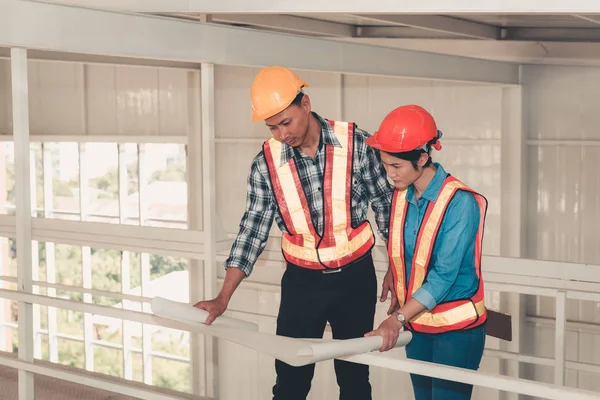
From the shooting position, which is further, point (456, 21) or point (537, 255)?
point (537, 255)

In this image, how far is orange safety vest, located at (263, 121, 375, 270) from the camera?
3496 millimetres

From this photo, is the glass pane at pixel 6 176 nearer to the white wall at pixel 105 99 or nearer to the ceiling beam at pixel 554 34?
the white wall at pixel 105 99

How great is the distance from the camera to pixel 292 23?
794 cm

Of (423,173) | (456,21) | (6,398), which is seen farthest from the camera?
(456,21)

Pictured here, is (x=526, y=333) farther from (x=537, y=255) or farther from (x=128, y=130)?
(x=128, y=130)

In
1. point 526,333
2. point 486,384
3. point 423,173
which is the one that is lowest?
point 526,333

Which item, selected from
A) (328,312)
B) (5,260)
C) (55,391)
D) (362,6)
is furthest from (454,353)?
(5,260)

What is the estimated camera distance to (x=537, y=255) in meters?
9.95

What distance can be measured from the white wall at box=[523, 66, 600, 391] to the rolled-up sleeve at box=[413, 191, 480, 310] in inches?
264

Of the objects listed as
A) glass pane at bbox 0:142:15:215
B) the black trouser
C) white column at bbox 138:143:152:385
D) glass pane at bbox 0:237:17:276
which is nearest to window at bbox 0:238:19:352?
glass pane at bbox 0:237:17:276

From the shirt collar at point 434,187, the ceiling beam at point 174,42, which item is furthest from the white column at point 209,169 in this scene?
the shirt collar at point 434,187

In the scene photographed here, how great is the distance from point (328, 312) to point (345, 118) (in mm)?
7522

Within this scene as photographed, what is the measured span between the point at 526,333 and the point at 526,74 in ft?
10.1

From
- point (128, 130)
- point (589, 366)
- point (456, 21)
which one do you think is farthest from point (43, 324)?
point (589, 366)
